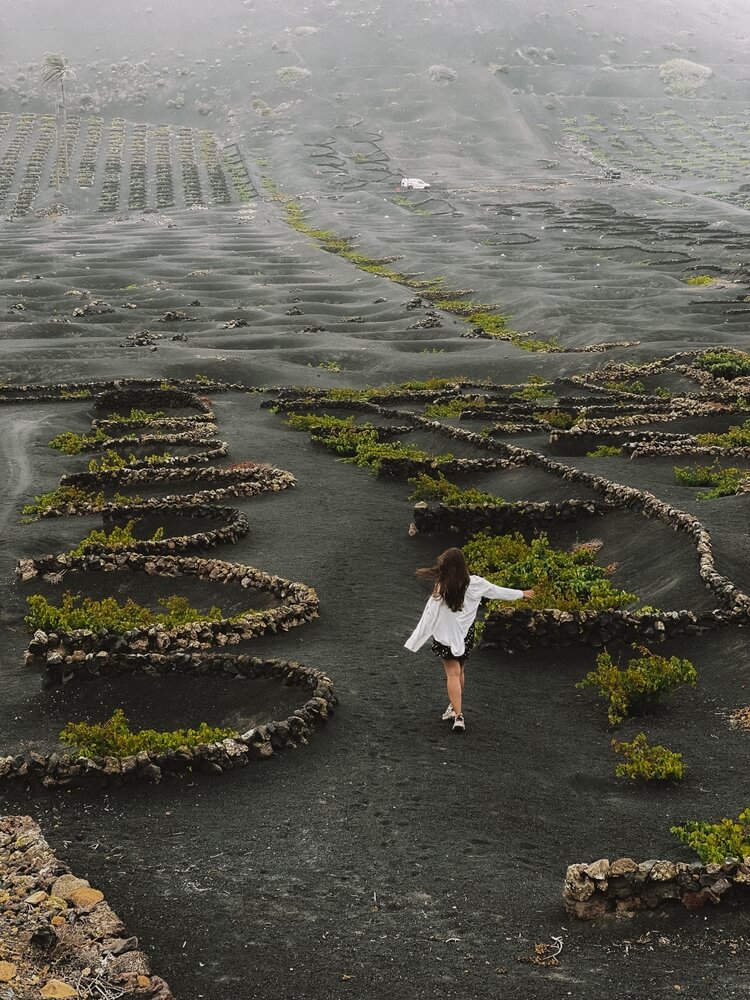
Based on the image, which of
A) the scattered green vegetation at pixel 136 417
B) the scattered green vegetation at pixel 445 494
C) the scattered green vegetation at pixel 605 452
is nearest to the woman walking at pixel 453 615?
the scattered green vegetation at pixel 445 494

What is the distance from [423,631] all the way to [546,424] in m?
21.5

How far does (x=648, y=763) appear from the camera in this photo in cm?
1235

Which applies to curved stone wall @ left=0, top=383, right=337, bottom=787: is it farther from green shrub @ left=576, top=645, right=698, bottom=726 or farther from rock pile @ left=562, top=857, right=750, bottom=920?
rock pile @ left=562, top=857, right=750, bottom=920

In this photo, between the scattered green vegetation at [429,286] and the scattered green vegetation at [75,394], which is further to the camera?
the scattered green vegetation at [429,286]

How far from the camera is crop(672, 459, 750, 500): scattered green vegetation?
2466cm

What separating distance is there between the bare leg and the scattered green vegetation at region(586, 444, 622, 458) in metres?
17.2

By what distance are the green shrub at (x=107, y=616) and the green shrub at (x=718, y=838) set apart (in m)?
8.83

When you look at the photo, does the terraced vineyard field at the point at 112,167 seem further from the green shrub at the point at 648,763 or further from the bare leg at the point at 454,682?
the green shrub at the point at 648,763

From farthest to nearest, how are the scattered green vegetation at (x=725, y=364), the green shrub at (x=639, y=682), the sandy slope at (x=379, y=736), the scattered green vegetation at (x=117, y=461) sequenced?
the scattered green vegetation at (x=725, y=364) < the scattered green vegetation at (x=117, y=461) < the green shrub at (x=639, y=682) < the sandy slope at (x=379, y=736)

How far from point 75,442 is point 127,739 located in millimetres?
21918

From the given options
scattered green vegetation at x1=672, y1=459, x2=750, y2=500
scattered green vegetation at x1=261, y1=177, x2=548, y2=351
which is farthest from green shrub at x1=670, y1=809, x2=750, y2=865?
scattered green vegetation at x1=261, y1=177, x2=548, y2=351

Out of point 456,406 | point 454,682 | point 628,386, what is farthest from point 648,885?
point 628,386

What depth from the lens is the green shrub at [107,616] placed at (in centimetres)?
1728

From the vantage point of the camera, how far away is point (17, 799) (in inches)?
487
